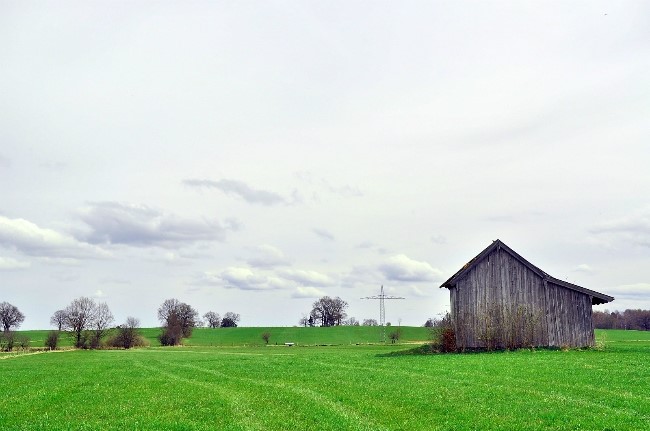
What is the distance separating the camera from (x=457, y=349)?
50.8m

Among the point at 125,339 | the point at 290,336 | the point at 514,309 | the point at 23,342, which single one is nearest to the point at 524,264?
the point at 514,309

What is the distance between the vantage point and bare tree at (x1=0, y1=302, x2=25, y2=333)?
153 m

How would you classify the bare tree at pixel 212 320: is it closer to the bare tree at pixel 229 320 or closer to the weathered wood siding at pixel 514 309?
the bare tree at pixel 229 320

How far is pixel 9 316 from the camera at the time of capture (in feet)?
503

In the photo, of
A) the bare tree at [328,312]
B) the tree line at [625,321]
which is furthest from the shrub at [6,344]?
the tree line at [625,321]

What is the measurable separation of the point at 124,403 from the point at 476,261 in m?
34.9

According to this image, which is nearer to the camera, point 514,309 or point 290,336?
point 514,309

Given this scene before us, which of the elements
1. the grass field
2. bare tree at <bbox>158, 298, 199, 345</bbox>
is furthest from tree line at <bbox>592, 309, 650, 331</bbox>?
the grass field

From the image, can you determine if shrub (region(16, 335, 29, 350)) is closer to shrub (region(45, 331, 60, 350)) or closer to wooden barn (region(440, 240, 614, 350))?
shrub (region(45, 331, 60, 350))

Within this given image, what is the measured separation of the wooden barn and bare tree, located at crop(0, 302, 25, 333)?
135m

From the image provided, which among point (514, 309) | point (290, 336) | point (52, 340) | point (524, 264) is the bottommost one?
point (52, 340)

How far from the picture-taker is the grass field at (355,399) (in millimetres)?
17484

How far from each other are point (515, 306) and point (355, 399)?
3255 centimetres

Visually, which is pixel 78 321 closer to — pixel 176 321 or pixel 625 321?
pixel 176 321
